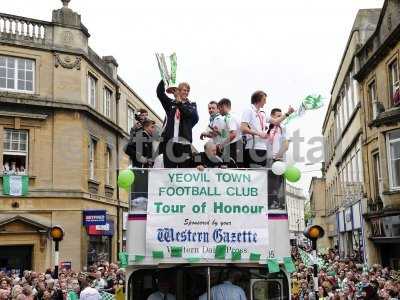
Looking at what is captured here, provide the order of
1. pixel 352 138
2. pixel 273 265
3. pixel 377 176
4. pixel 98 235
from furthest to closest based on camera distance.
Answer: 1. pixel 352 138
2. pixel 98 235
3. pixel 377 176
4. pixel 273 265

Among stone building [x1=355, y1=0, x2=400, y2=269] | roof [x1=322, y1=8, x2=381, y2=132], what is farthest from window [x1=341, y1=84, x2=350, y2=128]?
stone building [x1=355, y1=0, x2=400, y2=269]

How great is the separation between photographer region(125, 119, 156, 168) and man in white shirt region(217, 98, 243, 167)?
1.03 metres

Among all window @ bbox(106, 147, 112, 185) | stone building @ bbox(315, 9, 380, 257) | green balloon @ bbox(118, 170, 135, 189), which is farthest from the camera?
window @ bbox(106, 147, 112, 185)

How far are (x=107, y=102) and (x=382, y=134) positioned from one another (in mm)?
14571

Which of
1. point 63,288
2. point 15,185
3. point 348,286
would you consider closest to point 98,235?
point 15,185

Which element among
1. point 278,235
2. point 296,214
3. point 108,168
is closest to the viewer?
point 278,235

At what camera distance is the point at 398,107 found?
70.3ft

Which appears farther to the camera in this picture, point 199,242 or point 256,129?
point 256,129

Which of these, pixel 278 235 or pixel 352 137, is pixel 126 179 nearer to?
pixel 278 235

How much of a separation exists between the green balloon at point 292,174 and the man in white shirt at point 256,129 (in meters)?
0.56

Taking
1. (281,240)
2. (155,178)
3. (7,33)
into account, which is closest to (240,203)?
(281,240)

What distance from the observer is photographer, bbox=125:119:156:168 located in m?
8.12

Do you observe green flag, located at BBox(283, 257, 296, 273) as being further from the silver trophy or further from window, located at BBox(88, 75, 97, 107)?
window, located at BBox(88, 75, 97, 107)

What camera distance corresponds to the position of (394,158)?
72.6ft
